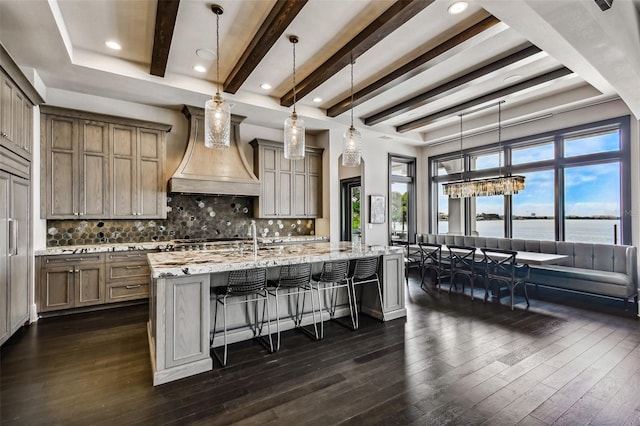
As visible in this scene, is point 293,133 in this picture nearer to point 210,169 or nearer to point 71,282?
point 210,169

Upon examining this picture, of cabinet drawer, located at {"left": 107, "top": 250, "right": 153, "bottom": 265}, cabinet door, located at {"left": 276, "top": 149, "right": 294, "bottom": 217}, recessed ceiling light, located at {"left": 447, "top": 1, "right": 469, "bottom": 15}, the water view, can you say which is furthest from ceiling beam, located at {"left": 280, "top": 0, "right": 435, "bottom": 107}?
the water view

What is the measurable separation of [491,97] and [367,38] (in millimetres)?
2727

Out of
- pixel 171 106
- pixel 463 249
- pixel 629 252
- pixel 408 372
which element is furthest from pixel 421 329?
pixel 171 106

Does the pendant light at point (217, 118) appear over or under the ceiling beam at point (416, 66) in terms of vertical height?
under

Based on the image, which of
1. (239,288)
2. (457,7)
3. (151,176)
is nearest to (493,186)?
(457,7)

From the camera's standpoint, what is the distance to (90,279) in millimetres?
4184

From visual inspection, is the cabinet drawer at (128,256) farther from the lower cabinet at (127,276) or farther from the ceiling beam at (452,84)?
the ceiling beam at (452,84)

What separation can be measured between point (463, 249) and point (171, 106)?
5.31m

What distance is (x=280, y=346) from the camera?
307 centimetres

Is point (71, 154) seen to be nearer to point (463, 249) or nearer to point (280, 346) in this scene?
point (280, 346)

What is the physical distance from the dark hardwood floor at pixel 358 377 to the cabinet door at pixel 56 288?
0.38m

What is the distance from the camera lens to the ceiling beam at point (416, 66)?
10.0 ft

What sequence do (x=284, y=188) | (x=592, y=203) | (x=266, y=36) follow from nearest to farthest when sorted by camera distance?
(x=266, y=36)
(x=592, y=203)
(x=284, y=188)

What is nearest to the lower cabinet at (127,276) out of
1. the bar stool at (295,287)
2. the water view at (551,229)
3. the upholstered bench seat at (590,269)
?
the bar stool at (295,287)
